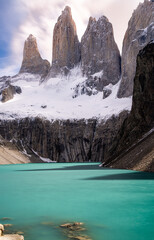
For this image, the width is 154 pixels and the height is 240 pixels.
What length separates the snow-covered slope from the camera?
129250 mm

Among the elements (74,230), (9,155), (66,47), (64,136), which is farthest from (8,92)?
(74,230)

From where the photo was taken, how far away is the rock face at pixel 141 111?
5334 centimetres

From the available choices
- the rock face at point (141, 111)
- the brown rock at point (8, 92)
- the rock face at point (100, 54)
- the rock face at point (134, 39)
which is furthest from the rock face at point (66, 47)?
the rock face at point (141, 111)

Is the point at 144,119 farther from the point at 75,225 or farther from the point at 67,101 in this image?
the point at 67,101

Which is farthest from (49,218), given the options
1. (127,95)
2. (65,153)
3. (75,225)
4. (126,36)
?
(126,36)

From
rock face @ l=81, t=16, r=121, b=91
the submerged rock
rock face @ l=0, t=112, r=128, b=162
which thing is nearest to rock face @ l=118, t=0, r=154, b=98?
rock face @ l=0, t=112, r=128, b=162

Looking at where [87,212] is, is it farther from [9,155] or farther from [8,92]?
[8,92]

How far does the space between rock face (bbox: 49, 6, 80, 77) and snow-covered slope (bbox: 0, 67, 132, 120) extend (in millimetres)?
5346

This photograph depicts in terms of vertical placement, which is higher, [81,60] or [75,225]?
[81,60]

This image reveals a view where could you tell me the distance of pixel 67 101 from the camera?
524 ft

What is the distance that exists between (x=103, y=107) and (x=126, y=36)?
35.3m

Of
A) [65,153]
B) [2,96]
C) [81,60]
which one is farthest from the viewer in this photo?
[81,60]

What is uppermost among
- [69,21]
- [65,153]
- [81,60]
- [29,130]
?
[69,21]

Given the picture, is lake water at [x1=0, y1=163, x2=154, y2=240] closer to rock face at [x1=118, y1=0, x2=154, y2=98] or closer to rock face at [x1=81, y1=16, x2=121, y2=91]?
rock face at [x1=118, y1=0, x2=154, y2=98]
